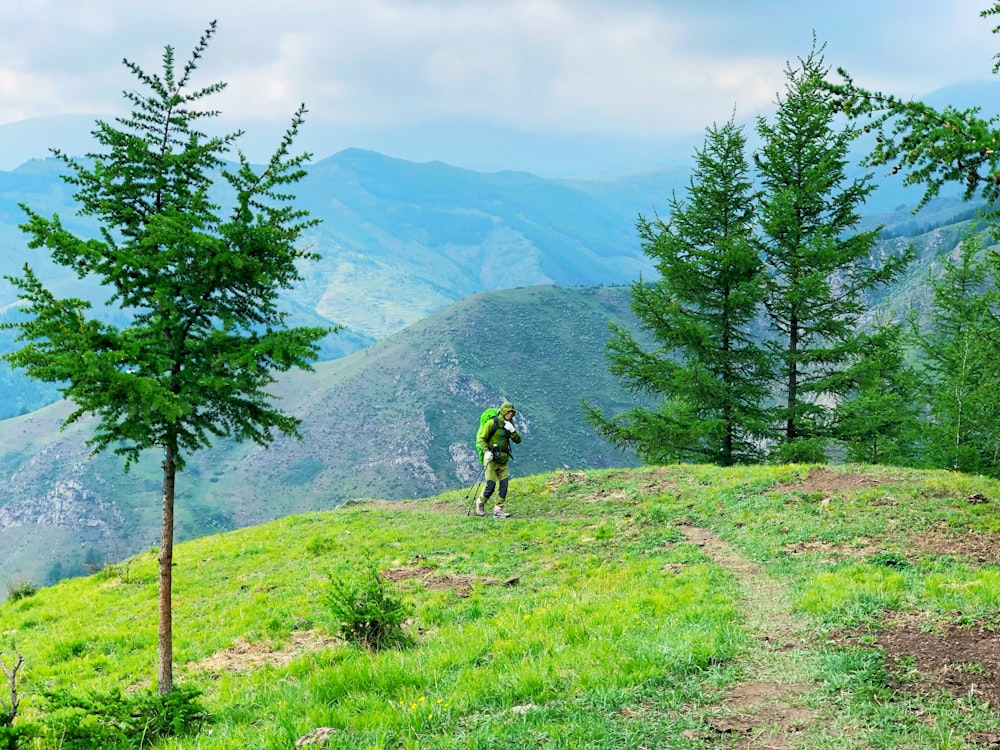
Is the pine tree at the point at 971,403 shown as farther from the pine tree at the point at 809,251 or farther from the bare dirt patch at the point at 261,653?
the bare dirt patch at the point at 261,653

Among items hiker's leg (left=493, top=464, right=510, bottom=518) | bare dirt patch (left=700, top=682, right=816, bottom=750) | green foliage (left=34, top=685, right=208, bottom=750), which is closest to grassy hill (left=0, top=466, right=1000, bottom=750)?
bare dirt patch (left=700, top=682, right=816, bottom=750)

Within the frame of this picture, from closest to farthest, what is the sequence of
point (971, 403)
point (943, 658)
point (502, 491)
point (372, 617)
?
point (943, 658) < point (372, 617) < point (502, 491) < point (971, 403)

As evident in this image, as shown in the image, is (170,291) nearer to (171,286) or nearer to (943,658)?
(171,286)

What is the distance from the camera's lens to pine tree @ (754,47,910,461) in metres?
25.4

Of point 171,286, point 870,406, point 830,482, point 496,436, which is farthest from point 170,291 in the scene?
point 870,406

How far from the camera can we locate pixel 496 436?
65.8 ft

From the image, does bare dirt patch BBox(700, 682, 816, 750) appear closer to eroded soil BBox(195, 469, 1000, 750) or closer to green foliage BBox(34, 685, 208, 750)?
eroded soil BBox(195, 469, 1000, 750)

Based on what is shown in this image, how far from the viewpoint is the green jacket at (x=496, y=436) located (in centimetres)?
1991

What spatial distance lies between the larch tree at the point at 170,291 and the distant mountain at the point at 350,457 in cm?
13617

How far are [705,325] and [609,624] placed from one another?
2019 centimetres

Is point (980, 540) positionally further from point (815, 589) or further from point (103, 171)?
point (103, 171)

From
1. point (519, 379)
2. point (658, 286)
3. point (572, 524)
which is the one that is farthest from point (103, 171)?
point (519, 379)

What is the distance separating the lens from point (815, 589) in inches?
392

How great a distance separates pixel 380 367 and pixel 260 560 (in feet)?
571
